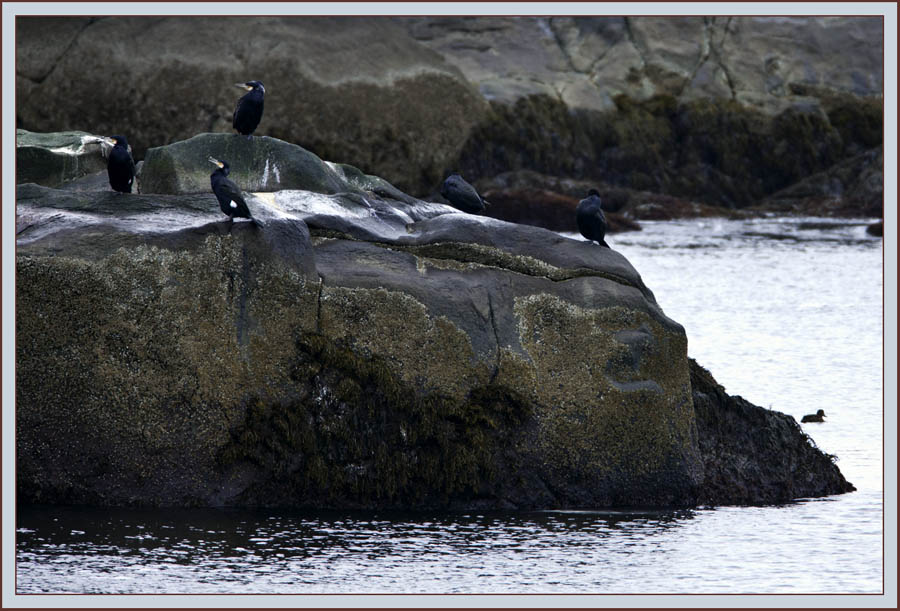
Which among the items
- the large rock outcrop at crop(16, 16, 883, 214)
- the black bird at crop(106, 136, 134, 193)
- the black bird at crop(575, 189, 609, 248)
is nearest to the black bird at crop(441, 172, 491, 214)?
the black bird at crop(575, 189, 609, 248)

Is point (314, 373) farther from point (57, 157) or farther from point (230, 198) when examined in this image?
point (57, 157)

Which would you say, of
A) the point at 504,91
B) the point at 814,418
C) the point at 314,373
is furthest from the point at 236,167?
the point at 504,91

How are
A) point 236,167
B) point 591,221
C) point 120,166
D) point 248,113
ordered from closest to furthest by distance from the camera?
point 120,166 → point 236,167 → point 591,221 → point 248,113

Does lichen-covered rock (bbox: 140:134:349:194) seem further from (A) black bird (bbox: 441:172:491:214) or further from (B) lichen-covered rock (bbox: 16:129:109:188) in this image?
(A) black bird (bbox: 441:172:491:214)

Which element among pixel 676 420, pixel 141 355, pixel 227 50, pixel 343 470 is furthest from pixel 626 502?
pixel 227 50

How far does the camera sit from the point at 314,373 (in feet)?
39.4

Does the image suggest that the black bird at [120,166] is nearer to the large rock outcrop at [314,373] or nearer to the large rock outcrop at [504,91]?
the large rock outcrop at [314,373]

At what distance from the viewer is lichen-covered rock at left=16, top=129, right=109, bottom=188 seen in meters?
15.3

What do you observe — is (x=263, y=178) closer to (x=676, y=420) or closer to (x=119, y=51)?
(x=676, y=420)

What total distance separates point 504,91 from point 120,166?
101ft

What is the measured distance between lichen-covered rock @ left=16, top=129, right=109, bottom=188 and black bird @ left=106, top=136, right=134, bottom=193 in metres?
2.26

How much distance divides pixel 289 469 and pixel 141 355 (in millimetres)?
1628

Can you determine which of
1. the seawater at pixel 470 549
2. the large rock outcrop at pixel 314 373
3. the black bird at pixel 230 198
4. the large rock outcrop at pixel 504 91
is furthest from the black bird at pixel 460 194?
the large rock outcrop at pixel 504 91

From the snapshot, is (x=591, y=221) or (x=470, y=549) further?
(x=591, y=221)
